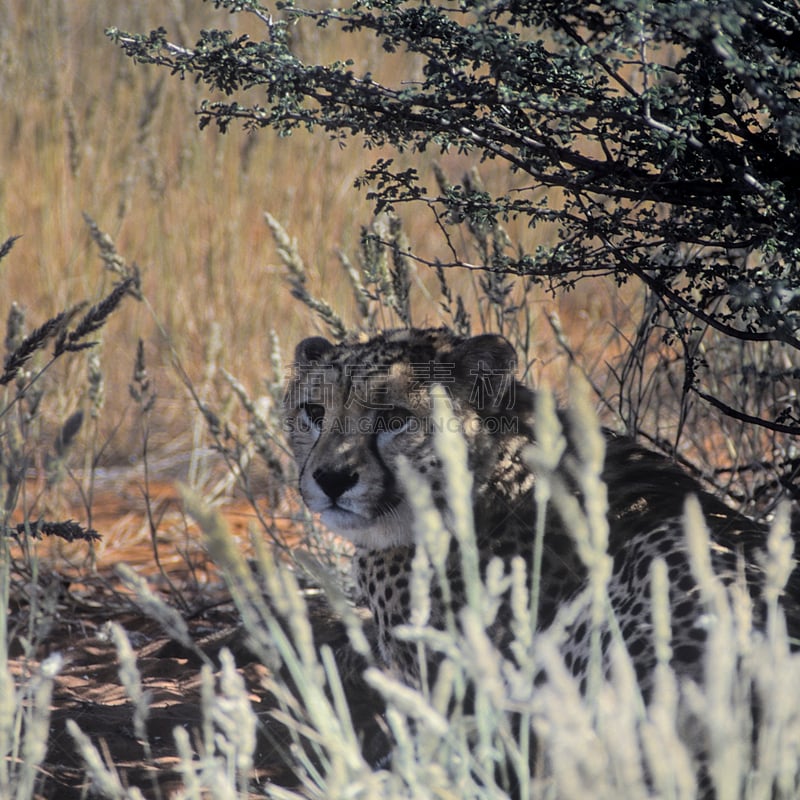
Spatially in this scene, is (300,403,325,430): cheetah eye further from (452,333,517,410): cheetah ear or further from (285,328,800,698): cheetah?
(452,333,517,410): cheetah ear

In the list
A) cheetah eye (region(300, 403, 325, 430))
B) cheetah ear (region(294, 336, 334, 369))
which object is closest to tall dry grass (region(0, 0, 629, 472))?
cheetah ear (region(294, 336, 334, 369))

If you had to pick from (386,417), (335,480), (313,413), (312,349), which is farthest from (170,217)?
(335,480)

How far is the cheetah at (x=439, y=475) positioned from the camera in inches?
103

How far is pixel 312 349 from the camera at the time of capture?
299 centimetres

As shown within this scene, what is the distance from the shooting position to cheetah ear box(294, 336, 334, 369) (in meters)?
2.97

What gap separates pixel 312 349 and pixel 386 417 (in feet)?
1.24

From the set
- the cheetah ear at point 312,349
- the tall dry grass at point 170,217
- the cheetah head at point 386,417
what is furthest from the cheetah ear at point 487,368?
the tall dry grass at point 170,217

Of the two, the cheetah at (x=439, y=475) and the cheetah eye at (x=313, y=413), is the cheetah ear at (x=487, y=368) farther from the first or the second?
the cheetah eye at (x=313, y=413)

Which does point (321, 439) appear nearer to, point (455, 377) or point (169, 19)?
point (455, 377)

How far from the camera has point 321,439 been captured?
274cm

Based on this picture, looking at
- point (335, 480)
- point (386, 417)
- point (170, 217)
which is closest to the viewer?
point (335, 480)

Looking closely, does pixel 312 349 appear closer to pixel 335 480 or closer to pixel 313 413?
pixel 313 413

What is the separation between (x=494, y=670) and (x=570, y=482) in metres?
1.64

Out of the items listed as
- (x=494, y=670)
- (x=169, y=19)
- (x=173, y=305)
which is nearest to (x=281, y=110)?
(x=494, y=670)
